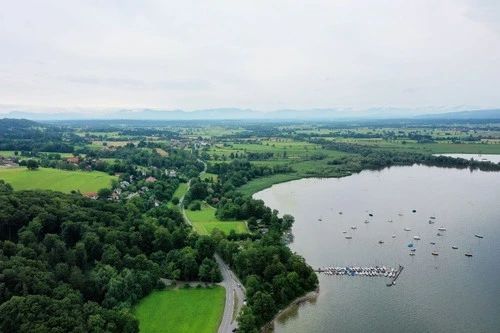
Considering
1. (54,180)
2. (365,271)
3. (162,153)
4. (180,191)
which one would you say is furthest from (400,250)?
(162,153)

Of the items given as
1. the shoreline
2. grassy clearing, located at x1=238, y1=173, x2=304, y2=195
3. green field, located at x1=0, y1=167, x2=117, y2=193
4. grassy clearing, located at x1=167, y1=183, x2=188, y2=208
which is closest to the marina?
the shoreline

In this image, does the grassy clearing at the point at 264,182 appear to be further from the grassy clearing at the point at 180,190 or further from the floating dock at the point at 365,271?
the floating dock at the point at 365,271

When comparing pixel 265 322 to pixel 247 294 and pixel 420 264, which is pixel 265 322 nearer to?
pixel 247 294

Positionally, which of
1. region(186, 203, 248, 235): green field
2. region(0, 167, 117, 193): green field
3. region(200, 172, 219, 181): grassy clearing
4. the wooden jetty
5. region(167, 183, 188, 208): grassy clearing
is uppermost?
region(0, 167, 117, 193): green field

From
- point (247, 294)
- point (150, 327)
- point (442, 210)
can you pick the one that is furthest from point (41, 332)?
point (442, 210)

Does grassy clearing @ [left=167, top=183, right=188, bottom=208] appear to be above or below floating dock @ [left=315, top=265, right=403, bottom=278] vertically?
above

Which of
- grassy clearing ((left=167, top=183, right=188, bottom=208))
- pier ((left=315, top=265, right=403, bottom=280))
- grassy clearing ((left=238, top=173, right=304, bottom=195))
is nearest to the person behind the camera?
pier ((left=315, top=265, right=403, bottom=280))

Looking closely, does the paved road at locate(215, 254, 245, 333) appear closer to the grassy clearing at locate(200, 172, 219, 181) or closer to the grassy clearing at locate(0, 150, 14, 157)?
the grassy clearing at locate(200, 172, 219, 181)
